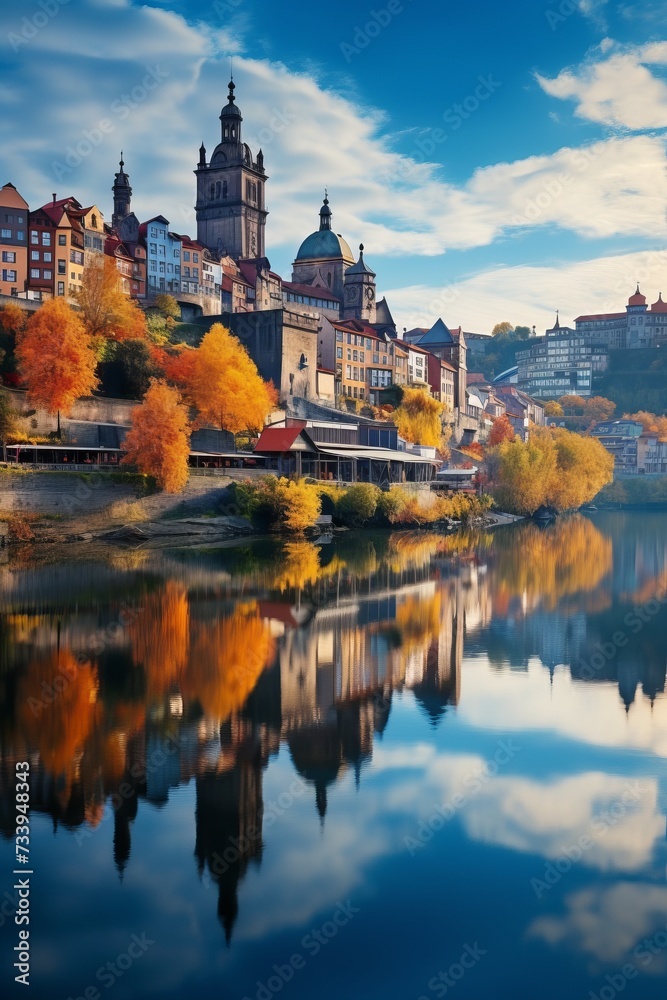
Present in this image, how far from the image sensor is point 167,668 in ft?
64.1

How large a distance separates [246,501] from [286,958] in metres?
35.2

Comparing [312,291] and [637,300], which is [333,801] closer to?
[312,291]

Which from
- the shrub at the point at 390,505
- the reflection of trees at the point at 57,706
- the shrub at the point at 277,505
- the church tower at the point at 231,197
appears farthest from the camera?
the church tower at the point at 231,197

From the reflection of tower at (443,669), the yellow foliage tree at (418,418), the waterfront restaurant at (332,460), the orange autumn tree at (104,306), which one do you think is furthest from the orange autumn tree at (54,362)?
the yellow foliage tree at (418,418)

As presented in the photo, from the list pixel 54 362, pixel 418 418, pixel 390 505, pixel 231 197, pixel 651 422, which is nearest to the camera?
pixel 54 362

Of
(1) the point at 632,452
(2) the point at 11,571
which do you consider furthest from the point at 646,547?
(1) the point at 632,452

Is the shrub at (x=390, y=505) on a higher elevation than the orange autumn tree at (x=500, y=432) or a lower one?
lower

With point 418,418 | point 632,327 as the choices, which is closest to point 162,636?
point 418,418

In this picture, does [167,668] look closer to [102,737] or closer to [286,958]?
[102,737]

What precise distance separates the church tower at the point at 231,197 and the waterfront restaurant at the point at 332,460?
1250 inches

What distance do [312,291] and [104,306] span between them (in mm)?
37134

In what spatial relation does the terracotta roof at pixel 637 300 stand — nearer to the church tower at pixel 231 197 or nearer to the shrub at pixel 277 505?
the church tower at pixel 231 197

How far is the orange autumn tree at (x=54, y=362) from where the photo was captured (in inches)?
1624

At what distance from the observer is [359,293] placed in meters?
85.8
